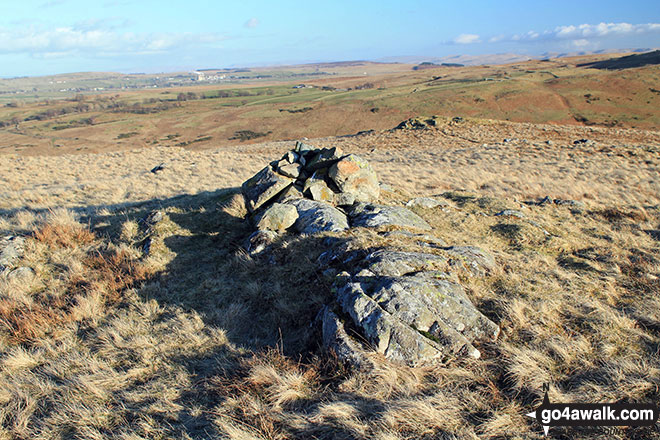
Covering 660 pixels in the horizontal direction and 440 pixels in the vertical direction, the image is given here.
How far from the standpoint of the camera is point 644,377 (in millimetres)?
4242

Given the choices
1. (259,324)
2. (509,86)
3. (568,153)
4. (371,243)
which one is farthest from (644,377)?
(509,86)

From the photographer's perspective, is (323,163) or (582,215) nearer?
(323,163)

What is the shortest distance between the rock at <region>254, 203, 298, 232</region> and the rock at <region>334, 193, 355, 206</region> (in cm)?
173

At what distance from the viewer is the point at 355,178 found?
36.2 ft

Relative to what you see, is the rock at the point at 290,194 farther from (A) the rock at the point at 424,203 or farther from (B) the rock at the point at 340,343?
(B) the rock at the point at 340,343

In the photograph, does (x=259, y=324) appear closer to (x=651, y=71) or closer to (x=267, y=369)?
(x=267, y=369)

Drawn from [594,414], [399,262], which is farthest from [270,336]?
[594,414]

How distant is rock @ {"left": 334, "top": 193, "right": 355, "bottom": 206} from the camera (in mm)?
10375

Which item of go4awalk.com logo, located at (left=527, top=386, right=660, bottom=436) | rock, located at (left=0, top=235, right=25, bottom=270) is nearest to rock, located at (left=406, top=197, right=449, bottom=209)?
go4awalk.com logo, located at (left=527, top=386, right=660, bottom=436)

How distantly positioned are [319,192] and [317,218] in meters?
1.95

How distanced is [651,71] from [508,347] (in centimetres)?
8385

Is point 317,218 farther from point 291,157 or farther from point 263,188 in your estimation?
point 291,157

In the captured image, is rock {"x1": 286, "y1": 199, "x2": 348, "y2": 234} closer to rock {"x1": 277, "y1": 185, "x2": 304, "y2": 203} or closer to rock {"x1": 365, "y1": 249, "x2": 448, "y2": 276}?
rock {"x1": 277, "y1": 185, "x2": 304, "y2": 203}

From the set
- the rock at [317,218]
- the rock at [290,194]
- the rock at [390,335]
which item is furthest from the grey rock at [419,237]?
the rock at [290,194]
